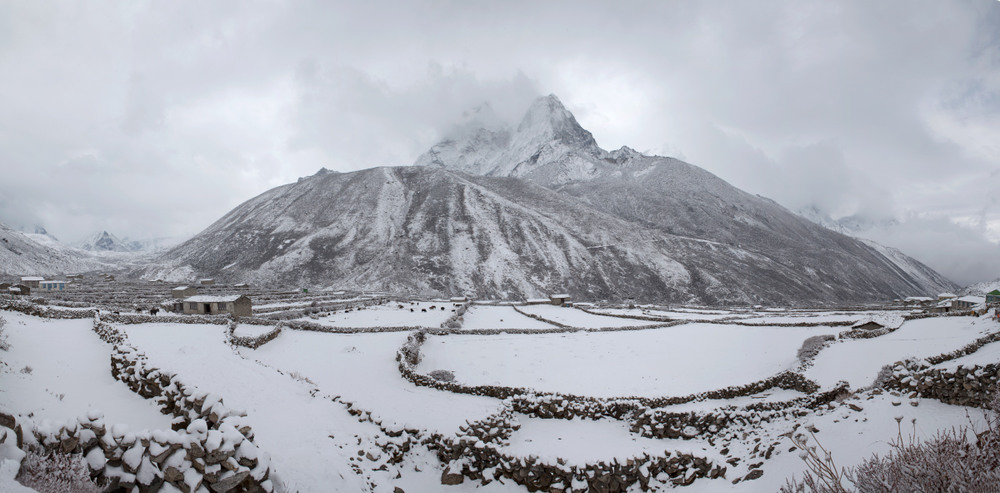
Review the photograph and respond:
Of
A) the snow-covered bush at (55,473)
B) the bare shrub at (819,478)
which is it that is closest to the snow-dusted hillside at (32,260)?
the snow-covered bush at (55,473)

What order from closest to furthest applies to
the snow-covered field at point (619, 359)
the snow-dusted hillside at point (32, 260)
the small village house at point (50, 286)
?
the snow-covered field at point (619, 359), the small village house at point (50, 286), the snow-dusted hillside at point (32, 260)

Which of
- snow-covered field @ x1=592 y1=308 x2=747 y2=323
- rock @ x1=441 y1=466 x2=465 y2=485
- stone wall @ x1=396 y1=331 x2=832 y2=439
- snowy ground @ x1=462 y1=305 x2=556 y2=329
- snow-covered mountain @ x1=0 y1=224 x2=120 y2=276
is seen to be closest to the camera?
rock @ x1=441 y1=466 x2=465 y2=485

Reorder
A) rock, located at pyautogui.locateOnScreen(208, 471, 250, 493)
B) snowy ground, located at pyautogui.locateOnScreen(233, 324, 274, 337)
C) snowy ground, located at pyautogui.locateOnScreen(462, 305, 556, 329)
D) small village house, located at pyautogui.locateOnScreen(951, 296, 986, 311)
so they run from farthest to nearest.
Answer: small village house, located at pyautogui.locateOnScreen(951, 296, 986, 311) < snowy ground, located at pyautogui.locateOnScreen(462, 305, 556, 329) < snowy ground, located at pyautogui.locateOnScreen(233, 324, 274, 337) < rock, located at pyautogui.locateOnScreen(208, 471, 250, 493)

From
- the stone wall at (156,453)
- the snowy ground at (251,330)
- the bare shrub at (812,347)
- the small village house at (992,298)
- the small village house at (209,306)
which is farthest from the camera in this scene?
the small village house at (992,298)

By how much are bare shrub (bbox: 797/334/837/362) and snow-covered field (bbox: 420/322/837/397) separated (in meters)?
0.68

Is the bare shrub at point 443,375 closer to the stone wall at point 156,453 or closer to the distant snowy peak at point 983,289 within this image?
the stone wall at point 156,453

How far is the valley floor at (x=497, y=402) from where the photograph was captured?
1062cm

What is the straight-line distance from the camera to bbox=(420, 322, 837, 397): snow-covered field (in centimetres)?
2073

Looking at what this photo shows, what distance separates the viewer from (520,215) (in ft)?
402

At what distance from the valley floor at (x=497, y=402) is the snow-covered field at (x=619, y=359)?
18 cm

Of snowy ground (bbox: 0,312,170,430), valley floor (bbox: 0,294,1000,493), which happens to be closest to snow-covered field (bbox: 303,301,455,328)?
valley floor (bbox: 0,294,1000,493)

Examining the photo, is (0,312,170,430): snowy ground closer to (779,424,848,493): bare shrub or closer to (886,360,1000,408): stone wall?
(779,424,848,493): bare shrub

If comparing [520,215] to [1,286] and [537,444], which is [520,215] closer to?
[1,286]

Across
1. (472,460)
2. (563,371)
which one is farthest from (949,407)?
(563,371)
